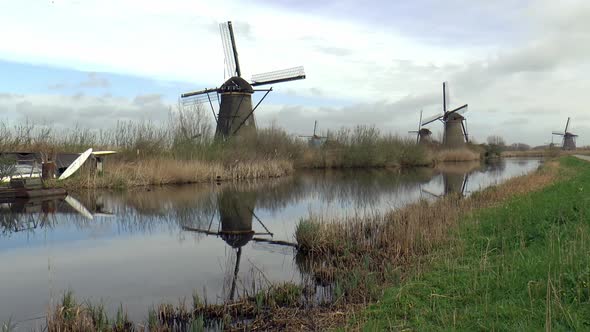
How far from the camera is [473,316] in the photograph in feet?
12.5

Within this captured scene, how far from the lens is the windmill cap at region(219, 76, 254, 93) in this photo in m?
29.1

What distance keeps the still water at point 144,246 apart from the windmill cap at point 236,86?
13427 millimetres

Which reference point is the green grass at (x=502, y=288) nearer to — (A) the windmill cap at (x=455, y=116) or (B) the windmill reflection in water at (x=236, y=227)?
(B) the windmill reflection in water at (x=236, y=227)

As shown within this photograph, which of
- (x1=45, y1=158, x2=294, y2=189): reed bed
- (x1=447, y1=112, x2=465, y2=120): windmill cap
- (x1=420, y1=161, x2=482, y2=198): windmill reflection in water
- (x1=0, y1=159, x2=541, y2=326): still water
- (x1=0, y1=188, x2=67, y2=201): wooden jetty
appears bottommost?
(x1=0, y1=159, x2=541, y2=326): still water

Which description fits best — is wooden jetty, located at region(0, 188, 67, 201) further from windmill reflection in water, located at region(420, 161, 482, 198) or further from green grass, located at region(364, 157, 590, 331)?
green grass, located at region(364, 157, 590, 331)

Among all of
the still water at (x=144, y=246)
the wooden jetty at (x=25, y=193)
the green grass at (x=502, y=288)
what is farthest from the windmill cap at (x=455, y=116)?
the green grass at (x=502, y=288)

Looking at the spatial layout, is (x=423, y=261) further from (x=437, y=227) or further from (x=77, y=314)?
(x=77, y=314)

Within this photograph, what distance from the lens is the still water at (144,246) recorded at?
5867mm

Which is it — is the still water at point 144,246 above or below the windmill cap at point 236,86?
below

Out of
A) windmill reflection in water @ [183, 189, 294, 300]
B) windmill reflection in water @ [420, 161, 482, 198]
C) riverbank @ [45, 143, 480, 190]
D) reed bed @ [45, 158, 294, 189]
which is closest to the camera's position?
windmill reflection in water @ [183, 189, 294, 300]

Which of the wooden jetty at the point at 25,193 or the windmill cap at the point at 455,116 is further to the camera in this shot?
the windmill cap at the point at 455,116

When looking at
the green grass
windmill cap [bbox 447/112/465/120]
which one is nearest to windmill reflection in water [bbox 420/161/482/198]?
the green grass

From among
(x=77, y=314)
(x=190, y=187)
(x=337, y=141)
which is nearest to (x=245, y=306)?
(x=77, y=314)

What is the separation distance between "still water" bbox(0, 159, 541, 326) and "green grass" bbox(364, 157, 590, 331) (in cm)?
202
